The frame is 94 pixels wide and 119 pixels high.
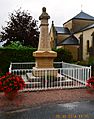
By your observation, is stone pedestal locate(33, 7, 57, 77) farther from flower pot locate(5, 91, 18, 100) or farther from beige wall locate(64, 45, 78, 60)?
beige wall locate(64, 45, 78, 60)

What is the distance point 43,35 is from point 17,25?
48.7 feet

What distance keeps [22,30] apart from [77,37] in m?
13.0

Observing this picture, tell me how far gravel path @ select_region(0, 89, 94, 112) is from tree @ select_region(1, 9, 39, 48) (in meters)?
16.3

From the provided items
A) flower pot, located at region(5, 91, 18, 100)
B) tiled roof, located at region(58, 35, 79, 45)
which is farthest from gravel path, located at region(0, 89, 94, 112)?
tiled roof, located at region(58, 35, 79, 45)

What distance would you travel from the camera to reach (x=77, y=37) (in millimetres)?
34219

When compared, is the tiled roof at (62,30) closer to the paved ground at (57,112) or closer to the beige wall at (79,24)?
the beige wall at (79,24)

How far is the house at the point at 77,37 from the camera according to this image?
2958 cm

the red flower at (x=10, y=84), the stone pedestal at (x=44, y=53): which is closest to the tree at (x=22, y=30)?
the stone pedestal at (x=44, y=53)

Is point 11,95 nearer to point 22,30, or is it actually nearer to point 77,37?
point 22,30

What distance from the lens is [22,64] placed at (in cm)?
1465

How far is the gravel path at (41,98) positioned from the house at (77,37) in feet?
66.5

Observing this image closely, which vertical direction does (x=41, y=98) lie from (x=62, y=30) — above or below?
below

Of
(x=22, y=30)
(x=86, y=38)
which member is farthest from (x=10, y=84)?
(x=86, y=38)

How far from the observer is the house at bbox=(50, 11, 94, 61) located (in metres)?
29.6
